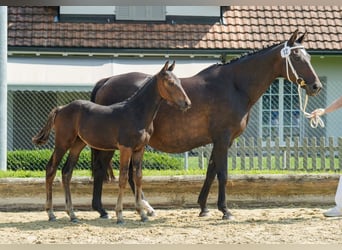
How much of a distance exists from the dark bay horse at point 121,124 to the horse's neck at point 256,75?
1.32m

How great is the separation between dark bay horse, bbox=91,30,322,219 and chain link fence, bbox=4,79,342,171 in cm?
476

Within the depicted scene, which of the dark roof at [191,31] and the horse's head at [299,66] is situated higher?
the dark roof at [191,31]

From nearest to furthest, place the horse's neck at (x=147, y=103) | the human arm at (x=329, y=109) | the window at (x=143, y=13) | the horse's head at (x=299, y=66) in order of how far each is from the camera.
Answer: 1. the horse's neck at (x=147, y=103)
2. the human arm at (x=329, y=109)
3. the horse's head at (x=299, y=66)
4. the window at (x=143, y=13)

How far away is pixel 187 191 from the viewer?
37.5ft

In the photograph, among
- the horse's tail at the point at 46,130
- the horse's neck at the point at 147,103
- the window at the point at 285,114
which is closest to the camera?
the horse's neck at the point at 147,103

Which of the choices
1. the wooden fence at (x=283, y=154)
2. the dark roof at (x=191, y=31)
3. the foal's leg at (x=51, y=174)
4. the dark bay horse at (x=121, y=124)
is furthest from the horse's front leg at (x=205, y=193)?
the dark roof at (x=191, y=31)

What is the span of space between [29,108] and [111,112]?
34.9ft

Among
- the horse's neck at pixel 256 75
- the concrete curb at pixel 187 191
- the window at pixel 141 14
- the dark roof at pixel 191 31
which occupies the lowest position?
the concrete curb at pixel 187 191

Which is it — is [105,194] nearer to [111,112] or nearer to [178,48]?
[111,112]

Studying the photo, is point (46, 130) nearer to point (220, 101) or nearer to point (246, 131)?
point (220, 101)

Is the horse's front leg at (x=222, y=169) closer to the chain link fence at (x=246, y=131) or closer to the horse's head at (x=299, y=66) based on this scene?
the horse's head at (x=299, y=66)

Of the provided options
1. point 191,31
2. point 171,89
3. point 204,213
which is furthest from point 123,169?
point 191,31

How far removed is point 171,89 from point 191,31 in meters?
12.8

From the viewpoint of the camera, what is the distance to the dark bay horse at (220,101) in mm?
9914
